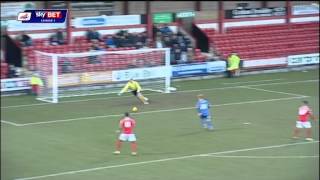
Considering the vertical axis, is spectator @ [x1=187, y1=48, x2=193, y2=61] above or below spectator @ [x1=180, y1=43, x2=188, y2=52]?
below

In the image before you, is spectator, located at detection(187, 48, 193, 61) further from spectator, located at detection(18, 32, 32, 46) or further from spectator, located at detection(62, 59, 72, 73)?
spectator, located at detection(18, 32, 32, 46)

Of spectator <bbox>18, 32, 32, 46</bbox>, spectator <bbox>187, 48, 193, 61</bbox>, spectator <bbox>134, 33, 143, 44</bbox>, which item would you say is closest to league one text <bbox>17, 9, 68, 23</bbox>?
spectator <bbox>18, 32, 32, 46</bbox>

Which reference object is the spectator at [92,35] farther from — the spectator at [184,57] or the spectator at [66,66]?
the spectator at [184,57]

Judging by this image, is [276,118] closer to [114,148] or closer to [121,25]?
[114,148]

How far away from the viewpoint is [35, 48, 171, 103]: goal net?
2820 cm

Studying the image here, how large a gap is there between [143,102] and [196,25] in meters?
12.4

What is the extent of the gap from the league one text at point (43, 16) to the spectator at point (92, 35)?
1074 inches

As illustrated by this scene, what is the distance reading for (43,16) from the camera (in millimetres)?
6137

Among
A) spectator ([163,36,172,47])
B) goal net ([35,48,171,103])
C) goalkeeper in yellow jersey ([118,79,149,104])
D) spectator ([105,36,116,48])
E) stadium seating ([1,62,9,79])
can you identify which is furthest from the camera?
spectator ([163,36,172,47])

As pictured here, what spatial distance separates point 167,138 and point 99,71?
10.5 meters

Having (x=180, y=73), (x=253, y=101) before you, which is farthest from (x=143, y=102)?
(x=180, y=73)

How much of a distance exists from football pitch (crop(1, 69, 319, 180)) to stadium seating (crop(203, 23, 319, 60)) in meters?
6.25

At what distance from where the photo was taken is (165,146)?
741 inches

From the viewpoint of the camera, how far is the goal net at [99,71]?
92.5 ft
